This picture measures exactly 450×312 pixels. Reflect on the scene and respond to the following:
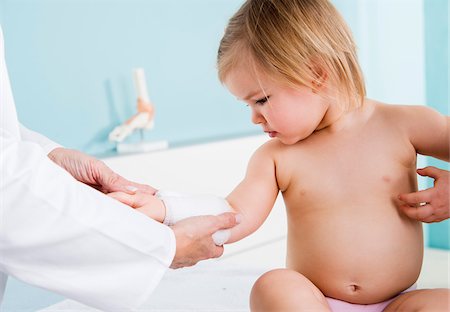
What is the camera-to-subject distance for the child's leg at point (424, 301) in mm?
970

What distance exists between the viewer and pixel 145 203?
3.48 ft

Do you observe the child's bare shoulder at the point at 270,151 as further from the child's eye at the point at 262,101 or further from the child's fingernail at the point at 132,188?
the child's fingernail at the point at 132,188

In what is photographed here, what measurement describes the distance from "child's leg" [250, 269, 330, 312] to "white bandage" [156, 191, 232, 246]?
11 cm

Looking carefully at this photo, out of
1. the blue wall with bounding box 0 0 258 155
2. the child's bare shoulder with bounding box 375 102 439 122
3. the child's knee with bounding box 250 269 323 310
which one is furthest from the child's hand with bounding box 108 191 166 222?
the blue wall with bounding box 0 0 258 155

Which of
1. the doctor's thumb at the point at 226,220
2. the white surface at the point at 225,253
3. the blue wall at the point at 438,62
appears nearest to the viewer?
the doctor's thumb at the point at 226,220

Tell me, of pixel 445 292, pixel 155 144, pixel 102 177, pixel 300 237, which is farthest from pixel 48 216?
pixel 155 144

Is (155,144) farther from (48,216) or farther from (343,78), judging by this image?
(48,216)

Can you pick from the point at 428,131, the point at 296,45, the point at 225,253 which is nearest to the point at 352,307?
the point at 428,131

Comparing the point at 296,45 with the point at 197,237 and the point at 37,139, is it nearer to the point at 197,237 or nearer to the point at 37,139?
the point at 197,237

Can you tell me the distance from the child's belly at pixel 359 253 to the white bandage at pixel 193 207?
152 mm

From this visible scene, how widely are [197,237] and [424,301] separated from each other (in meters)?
0.37

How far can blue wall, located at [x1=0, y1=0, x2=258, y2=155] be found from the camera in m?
1.81

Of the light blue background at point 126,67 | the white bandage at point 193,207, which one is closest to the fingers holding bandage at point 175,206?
the white bandage at point 193,207

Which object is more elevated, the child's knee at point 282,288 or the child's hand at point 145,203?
the child's hand at point 145,203
